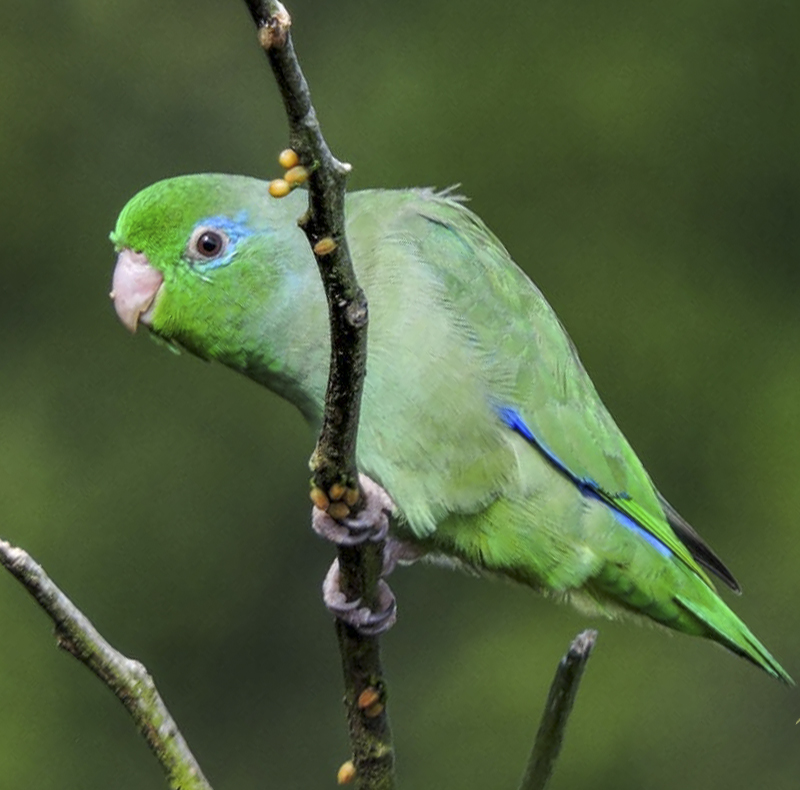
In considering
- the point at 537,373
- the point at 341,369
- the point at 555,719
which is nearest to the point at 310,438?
the point at 537,373

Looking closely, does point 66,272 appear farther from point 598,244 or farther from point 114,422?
point 598,244

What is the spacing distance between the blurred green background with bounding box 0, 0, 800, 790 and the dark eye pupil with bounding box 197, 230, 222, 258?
43.6 inches

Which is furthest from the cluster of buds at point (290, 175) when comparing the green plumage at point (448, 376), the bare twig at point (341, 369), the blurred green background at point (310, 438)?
the blurred green background at point (310, 438)

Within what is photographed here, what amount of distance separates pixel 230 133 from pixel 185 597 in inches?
40.2

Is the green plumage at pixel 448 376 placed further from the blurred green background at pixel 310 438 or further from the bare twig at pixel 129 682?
the blurred green background at pixel 310 438

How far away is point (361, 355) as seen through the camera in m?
1.00

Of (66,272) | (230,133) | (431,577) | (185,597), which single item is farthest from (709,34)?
(185,597)

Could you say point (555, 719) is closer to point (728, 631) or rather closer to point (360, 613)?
point (360, 613)

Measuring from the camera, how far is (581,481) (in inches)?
64.1

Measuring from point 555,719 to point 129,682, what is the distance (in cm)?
40

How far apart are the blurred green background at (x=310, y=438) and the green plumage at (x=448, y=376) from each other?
0.95 meters

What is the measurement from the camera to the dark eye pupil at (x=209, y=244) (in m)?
1.52

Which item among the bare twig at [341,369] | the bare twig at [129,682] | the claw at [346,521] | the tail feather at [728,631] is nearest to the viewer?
the bare twig at [341,369]

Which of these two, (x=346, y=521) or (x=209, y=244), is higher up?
(x=209, y=244)
